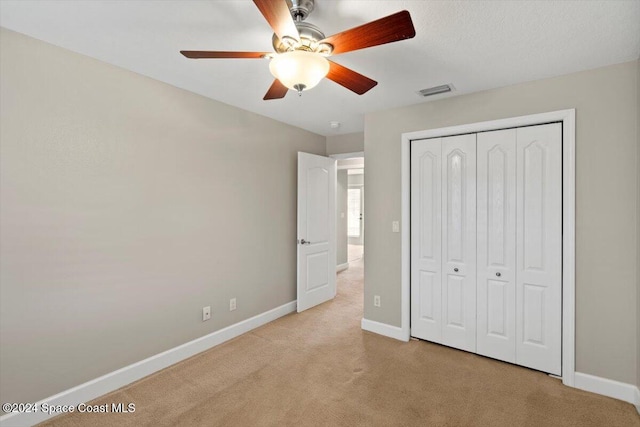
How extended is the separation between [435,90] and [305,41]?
64.6 inches

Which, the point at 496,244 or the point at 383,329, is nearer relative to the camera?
the point at 496,244

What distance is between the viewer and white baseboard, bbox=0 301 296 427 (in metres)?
2.02

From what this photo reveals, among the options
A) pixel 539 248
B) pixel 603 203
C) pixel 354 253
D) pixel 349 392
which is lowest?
pixel 349 392

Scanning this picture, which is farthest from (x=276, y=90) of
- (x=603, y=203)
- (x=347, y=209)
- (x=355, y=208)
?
(x=355, y=208)

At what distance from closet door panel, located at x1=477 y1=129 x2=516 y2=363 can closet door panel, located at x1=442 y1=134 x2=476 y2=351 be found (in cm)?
6

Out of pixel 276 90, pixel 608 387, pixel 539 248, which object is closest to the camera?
pixel 276 90

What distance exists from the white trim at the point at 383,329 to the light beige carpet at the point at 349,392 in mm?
137

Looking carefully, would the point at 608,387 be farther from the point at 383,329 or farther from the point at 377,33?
the point at 377,33

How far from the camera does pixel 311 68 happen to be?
153cm

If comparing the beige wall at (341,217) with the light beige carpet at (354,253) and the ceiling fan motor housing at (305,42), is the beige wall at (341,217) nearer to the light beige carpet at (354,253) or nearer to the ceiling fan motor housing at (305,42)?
the light beige carpet at (354,253)

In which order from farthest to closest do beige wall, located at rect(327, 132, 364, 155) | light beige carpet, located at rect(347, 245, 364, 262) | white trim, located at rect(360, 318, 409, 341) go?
light beige carpet, located at rect(347, 245, 364, 262) < beige wall, located at rect(327, 132, 364, 155) < white trim, located at rect(360, 318, 409, 341)

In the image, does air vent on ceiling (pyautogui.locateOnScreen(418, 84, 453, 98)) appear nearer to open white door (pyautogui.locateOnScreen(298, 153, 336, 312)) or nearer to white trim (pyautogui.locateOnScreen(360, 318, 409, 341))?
open white door (pyautogui.locateOnScreen(298, 153, 336, 312))

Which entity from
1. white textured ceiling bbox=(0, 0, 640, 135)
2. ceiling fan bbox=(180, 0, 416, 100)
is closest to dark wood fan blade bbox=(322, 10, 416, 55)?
ceiling fan bbox=(180, 0, 416, 100)

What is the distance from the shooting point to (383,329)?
3443 millimetres
